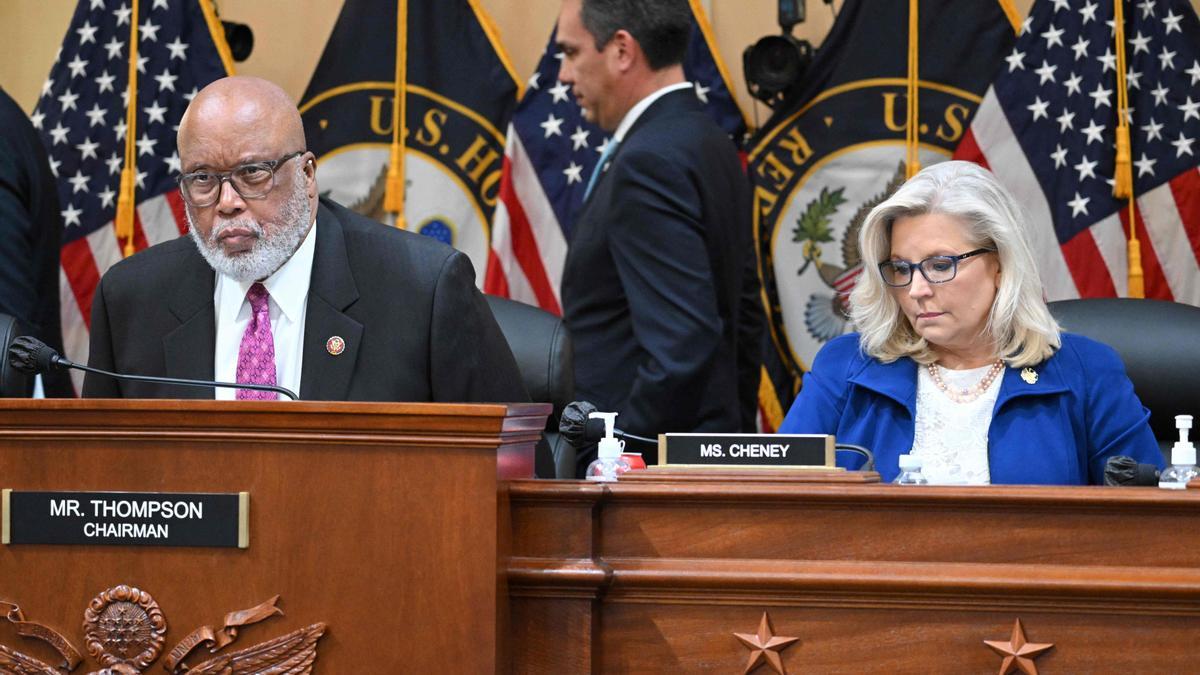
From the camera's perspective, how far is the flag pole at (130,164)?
5.03 metres

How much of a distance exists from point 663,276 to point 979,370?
99 cm

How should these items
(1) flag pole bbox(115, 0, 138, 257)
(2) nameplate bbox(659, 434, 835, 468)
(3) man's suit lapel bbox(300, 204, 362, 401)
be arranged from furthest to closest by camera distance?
(1) flag pole bbox(115, 0, 138, 257)
(3) man's suit lapel bbox(300, 204, 362, 401)
(2) nameplate bbox(659, 434, 835, 468)

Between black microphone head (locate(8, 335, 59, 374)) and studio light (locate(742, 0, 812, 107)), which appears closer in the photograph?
black microphone head (locate(8, 335, 59, 374))

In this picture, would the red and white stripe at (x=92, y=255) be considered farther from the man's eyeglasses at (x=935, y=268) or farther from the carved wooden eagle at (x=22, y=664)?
the carved wooden eagle at (x=22, y=664)

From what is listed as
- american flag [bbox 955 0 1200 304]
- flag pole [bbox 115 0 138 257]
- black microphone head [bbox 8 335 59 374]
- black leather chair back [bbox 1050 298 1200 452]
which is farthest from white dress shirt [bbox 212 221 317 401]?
american flag [bbox 955 0 1200 304]

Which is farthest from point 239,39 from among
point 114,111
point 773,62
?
point 773,62

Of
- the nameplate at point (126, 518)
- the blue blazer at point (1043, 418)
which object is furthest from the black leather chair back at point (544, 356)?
the nameplate at point (126, 518)

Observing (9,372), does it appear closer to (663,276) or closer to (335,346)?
(335,346)

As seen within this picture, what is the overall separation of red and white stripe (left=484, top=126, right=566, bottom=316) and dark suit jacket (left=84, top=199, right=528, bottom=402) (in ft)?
7.35

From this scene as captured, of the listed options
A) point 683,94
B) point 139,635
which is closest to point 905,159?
point 683,94

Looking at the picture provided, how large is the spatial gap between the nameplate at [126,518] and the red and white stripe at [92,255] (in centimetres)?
354

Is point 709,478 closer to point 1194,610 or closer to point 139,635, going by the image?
point 1194,610

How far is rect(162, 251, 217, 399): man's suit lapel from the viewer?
2662 mm

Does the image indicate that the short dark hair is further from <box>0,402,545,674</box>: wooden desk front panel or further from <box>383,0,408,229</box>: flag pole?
<box>0,402,545,674</box>: wooden desk front panel
